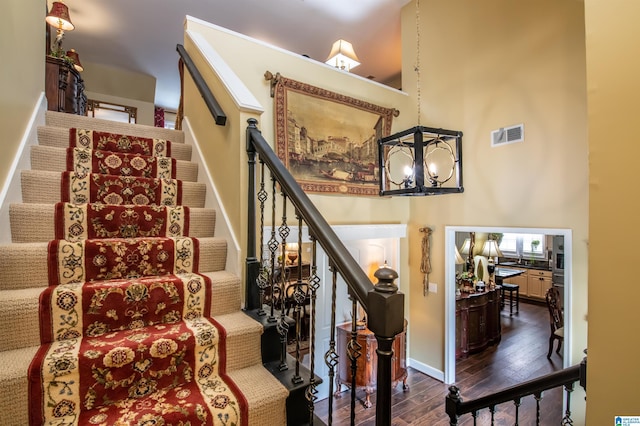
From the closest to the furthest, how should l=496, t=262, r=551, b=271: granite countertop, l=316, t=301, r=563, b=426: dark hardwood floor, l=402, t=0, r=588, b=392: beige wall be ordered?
1. l=402, t=0, r=588, b=392: beige wall
2. l=316, t=301, r=563, b=426: dark hardwood floor
3. l=496, t=262, r=551, b=271: granite countertop

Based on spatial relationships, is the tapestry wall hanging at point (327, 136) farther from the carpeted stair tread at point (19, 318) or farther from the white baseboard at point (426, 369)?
the white baseboard at point (426, 369)

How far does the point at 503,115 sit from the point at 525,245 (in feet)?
22.2

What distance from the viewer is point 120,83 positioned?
23.0 ft

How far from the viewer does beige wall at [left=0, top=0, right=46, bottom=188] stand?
155cm

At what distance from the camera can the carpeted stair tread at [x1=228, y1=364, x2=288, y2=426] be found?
1173 mm

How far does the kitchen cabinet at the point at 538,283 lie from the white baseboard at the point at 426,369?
5653 mm

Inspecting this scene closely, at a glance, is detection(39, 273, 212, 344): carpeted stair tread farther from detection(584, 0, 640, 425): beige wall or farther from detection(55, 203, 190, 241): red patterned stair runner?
detection(584, 0, 640, 425): beige wall

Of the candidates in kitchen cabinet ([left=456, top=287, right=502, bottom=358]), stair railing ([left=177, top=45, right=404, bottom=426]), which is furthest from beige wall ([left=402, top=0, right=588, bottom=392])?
stair railing ([left=177, top=45, right=404, bottom=426])

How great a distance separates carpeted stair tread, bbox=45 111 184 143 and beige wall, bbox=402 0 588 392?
333 cm

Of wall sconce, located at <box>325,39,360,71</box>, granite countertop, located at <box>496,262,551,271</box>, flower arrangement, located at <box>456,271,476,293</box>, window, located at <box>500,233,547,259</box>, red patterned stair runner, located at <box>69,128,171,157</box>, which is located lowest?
granite countertop, located at <box>496,262,551,271</box>

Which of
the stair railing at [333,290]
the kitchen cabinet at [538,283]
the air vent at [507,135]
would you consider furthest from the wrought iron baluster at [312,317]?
the kitchen cabinet at [538,283]

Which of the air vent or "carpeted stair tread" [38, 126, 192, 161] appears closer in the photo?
"carpeted stair tread" [38, 126, 192, 161]

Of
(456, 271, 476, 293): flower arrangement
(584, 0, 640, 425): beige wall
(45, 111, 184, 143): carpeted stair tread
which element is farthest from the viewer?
(456, 271, 476, 293): flower arrangement

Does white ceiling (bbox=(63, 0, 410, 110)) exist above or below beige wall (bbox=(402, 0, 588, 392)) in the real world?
above
